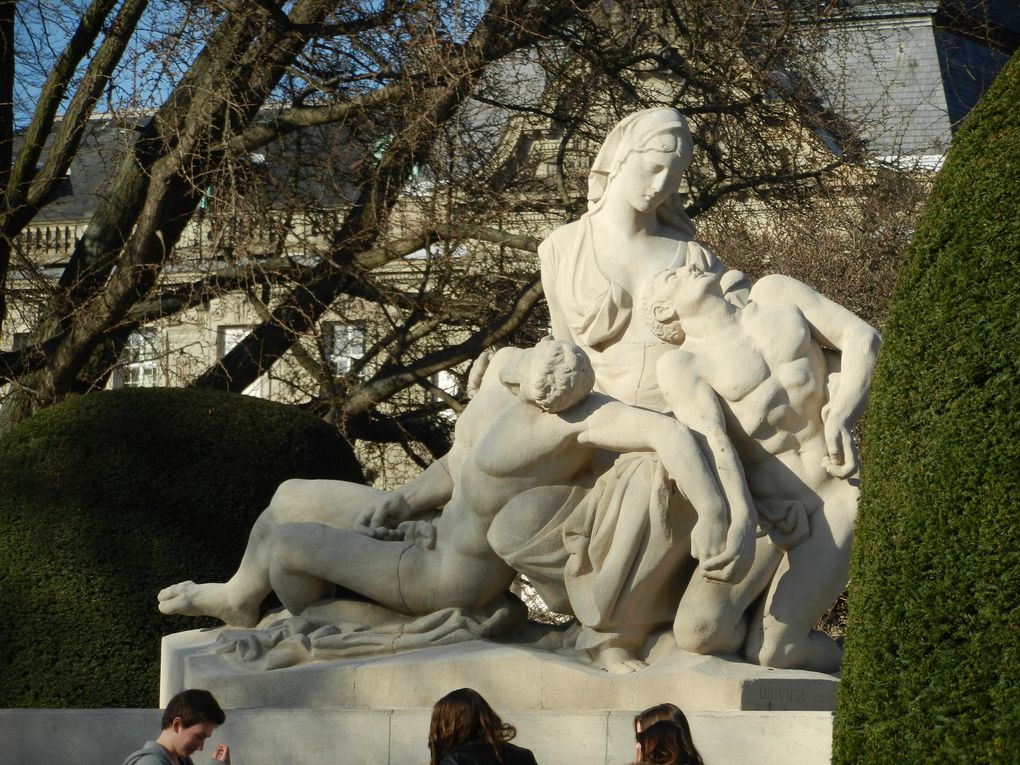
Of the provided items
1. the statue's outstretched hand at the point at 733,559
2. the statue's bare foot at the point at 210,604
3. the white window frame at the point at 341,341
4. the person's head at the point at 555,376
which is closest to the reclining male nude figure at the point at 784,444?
the statue's outstretched hand at the point at 733,559

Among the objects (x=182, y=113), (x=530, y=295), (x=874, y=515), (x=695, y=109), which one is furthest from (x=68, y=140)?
(x=874, y=515)

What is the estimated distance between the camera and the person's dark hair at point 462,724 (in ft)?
13.8

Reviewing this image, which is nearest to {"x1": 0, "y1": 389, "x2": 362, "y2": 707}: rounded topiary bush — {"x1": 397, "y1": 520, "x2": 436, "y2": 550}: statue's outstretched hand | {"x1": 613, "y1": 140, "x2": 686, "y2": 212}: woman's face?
{"x1": 397, "y1": 520, "x2": 436, "y2": 550}: statue's outstretched hand

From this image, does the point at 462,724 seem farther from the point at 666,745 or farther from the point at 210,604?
the point at 210,604

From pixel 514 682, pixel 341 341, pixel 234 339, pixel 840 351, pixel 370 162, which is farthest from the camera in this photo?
pixel 234 339

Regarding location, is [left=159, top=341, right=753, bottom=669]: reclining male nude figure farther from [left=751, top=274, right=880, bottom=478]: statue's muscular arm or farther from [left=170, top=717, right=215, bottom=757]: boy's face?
[left=170, top=717, right=215, bottom=757]: boy's face

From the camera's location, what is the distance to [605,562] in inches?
251

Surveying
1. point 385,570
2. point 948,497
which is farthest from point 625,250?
point 948,497

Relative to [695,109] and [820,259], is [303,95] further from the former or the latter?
[820,259]

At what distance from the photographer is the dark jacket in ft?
13.5

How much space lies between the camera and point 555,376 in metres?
6.21

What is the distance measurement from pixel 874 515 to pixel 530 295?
7489 millimetres

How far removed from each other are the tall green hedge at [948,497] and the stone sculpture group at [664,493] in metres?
1.55

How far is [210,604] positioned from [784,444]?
7.95ft
